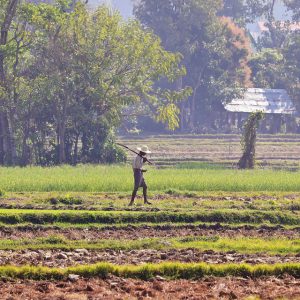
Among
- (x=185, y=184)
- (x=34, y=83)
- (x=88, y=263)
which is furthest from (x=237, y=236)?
(x=34, y=83)

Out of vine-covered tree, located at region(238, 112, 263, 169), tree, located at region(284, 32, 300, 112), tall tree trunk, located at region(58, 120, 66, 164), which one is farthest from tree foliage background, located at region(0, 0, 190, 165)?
tree, located at region(284, 32, 300, 112)

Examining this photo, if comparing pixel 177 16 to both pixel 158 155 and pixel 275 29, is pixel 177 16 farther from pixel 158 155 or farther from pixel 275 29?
pixel 158 155

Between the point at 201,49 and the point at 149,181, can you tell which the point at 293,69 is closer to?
the point at 201,49

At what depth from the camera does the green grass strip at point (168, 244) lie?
658 inches

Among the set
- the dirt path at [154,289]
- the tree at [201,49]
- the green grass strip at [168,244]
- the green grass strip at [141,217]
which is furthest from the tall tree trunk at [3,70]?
the dirt path at [154,289]

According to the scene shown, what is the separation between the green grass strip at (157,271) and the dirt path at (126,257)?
904 mm

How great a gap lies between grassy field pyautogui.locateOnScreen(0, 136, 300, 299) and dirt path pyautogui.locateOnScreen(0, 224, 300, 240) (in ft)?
0.06

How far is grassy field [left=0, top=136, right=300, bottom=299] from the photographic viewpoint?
45.3 ft

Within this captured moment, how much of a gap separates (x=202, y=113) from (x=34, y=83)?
31933mm

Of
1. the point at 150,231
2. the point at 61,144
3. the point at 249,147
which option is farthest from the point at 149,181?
the point at 61,144

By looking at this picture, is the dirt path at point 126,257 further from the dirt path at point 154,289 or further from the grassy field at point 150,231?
the dirt path at point 154,289

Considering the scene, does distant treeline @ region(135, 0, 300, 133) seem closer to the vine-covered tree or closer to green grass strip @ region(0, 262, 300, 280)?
the vine-covered tree

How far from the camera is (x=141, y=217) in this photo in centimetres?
2072

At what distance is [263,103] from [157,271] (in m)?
54.2
